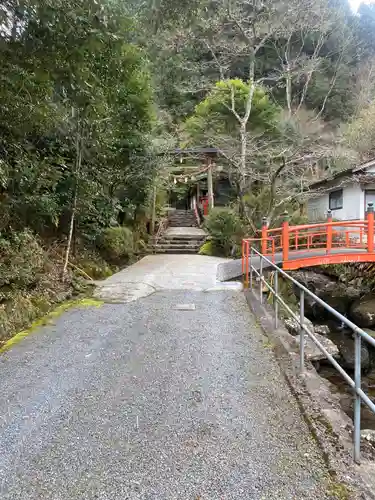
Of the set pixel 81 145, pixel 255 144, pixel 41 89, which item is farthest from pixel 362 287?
pixel 41 89

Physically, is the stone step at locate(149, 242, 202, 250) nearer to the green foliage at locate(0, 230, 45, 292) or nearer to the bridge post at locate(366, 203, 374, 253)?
the bridge post at locate(366, 203, 374, 253)

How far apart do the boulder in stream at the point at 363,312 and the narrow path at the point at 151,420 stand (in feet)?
18.1

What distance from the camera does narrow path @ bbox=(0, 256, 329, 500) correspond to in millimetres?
2008

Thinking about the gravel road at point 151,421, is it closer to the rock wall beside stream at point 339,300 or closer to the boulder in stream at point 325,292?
the rock wall beside stream at point 339,300

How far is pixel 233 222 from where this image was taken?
12719 mm

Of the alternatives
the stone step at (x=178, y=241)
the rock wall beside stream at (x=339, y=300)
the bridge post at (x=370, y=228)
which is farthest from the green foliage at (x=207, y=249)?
the bridge post at (x=370, y=228)

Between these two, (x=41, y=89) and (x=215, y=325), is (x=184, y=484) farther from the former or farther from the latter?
(x=41, y=89)

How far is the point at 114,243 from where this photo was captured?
9.73m

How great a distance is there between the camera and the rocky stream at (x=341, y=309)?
6793 millimetres

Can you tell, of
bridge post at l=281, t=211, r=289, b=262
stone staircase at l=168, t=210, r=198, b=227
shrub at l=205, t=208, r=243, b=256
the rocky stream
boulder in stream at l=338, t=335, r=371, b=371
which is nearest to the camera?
the rocky stream

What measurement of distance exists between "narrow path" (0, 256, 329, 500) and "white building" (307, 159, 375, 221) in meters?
12.0

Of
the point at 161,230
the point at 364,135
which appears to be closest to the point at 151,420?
the point at 161,230

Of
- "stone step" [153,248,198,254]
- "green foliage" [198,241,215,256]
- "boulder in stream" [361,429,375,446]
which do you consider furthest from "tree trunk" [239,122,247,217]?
"boulder in stream" [361,429,375,446]

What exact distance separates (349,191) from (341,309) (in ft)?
24.9
